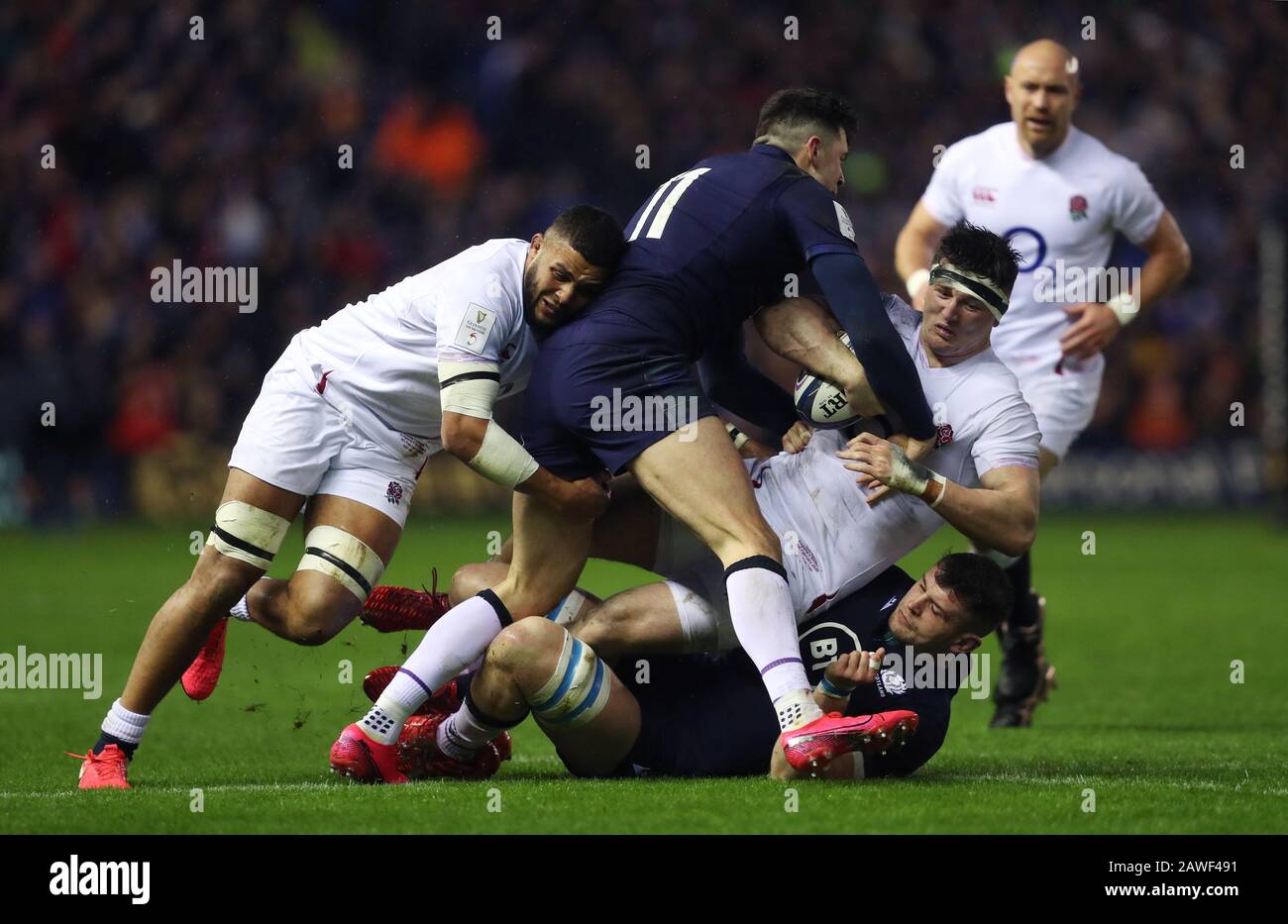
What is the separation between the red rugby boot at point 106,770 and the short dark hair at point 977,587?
2862 millimetres

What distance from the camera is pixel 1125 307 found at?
854 centimetres

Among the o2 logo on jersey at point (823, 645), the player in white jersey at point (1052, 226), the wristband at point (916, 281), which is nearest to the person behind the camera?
the o2 logo on jersey at point (823, 645)

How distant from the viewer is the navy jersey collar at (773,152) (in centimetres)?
642

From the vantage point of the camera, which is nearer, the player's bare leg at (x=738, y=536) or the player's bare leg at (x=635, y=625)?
the player's bare leg at (x=738, y=536)

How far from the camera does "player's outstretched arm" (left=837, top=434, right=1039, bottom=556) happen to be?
585 cm

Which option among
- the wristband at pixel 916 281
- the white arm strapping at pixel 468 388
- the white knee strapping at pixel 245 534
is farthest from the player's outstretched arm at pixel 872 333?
the wristband at pixel 916 281

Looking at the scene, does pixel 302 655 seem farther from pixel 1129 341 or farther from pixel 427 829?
pixel 1129 341

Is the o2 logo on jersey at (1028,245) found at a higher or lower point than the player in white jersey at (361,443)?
higher

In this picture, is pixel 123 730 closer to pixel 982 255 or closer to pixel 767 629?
pixel 767 629

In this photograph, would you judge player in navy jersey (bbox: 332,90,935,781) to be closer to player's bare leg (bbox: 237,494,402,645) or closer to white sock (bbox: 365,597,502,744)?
white sock (bbox: 365,597,502,744)

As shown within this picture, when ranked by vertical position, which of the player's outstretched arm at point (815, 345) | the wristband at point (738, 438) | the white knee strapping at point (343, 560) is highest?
the player's outstretched arm at point (815, 345)

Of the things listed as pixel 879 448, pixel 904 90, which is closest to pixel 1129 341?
pixel 904 90

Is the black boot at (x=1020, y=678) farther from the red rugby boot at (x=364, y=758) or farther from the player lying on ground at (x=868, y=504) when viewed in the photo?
the red rugby boot at (x=364, y=758)

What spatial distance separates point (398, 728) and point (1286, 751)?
3.55m
